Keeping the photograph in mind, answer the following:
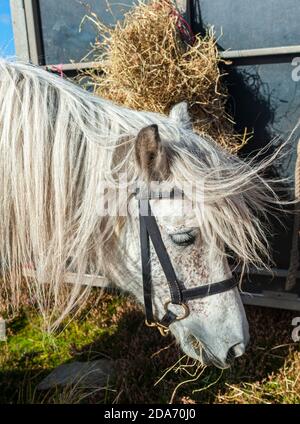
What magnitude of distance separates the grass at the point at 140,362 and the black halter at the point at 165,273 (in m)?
0.62

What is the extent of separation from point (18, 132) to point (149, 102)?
1255 millimetres

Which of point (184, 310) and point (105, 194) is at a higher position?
point (105, 194)

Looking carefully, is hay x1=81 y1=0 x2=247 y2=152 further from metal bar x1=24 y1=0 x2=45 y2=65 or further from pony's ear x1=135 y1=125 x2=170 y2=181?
pony's ear x1=135 y1=125 x2=170 y2=181

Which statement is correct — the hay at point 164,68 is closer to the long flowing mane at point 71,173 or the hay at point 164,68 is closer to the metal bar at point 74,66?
the metal bar at point 74,66

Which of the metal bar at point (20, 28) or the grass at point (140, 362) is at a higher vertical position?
the metal bar at point (20, 28)

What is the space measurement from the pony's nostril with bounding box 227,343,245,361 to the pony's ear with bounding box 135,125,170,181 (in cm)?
77

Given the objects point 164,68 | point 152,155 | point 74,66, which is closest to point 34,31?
point 74,66

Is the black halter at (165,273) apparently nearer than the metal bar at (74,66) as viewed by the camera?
Yes

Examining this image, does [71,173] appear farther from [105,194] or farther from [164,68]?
[164,68]

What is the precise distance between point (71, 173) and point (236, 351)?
3.34 feet

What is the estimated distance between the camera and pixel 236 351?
1598mm

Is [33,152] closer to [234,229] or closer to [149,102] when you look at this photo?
[234,229]

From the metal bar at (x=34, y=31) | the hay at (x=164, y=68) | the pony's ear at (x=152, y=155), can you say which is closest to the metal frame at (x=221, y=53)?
the metal bar at (x=34, y=31)

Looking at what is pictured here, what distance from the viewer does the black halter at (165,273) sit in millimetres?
1464
